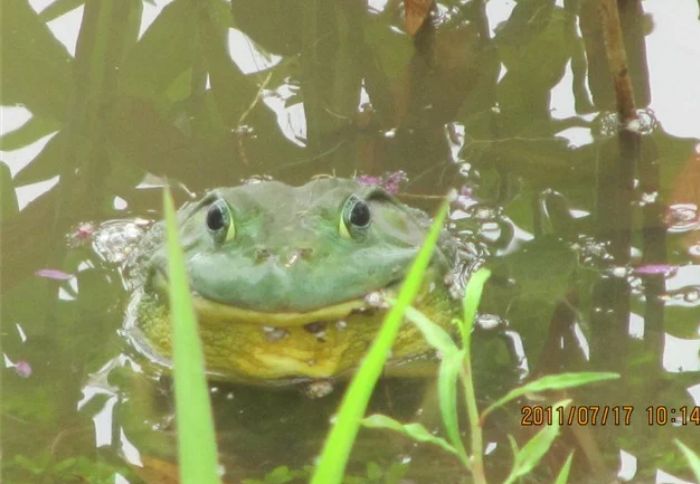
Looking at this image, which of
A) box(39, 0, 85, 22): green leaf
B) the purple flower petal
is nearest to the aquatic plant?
the purple flower petal

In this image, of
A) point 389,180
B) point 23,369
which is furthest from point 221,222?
point 389,180

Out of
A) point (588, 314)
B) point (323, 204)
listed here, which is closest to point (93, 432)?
point (323, 204)

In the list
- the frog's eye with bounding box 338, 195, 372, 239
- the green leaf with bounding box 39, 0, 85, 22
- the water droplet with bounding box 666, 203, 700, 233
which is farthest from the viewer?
the green leaf with bounding box 39, 0, 85, 22

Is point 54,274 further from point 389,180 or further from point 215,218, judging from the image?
point 389,180

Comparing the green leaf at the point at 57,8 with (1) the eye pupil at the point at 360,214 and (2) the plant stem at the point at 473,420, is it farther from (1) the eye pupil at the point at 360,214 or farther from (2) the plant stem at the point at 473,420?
(2) the plant stem at the point at 473,420

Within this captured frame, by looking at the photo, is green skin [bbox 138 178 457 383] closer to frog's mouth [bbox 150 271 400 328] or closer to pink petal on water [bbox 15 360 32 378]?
frog's mouth [bbox 150 271 400 328]

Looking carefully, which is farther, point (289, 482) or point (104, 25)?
point (104, 25)

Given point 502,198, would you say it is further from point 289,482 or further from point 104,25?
point 104,25
